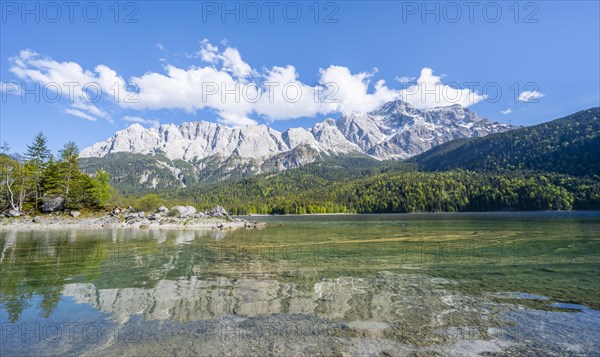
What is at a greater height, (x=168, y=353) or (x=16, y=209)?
(x=16, y=209)

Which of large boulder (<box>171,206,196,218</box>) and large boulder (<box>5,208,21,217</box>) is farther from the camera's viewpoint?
large boulder (<box>171,206,196,218</box>)

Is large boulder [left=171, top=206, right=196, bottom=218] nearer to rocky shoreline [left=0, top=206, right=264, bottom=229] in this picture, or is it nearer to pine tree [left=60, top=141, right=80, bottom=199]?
rocky shoreline [left=0, top=206, right=264, bottom=229]

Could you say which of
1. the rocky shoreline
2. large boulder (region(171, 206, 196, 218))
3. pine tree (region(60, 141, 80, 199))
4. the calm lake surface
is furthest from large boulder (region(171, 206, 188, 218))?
the calm lake surface

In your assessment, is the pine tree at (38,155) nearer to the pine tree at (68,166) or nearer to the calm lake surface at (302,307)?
the pine tree at (68,166)

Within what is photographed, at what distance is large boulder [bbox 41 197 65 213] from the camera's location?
250 feet

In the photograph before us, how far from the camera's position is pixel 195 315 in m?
12.9

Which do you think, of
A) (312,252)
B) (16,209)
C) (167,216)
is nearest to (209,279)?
(312,252)

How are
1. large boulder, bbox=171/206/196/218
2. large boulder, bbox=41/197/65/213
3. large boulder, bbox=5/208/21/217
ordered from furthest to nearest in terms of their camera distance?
large boulder, bbox=171/206/196/218
large boulder, bbox=41/197/65/213
large boulder, bbox=5/208/21/217

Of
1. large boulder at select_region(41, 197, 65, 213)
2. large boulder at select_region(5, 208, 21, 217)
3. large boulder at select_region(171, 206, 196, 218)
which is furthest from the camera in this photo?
large boulder at select_region(171, 206, 196, 218)

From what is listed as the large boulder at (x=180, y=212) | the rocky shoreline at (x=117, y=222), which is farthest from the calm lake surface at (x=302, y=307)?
the large boulder at (x=180, y=212)

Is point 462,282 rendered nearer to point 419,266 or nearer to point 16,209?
point 419,266

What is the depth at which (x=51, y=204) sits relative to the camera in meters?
76.4

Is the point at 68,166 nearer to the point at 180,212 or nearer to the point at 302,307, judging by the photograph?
the point at 180,212

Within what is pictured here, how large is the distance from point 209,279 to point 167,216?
6712 centimetres
